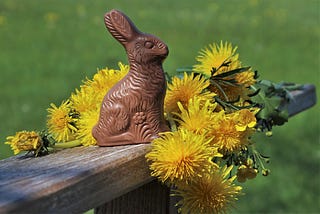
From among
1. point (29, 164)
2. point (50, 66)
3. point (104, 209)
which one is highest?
point (50, 66)

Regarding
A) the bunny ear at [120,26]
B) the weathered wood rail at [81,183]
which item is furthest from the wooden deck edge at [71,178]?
the bunny ear at [120,26]

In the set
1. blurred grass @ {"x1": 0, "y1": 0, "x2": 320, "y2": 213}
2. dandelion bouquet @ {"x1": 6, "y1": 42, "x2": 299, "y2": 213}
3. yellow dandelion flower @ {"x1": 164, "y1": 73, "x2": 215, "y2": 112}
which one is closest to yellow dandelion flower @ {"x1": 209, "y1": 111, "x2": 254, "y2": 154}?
dandelion bouquet @ {"x1": 6, "y1": 42, "x2": 299, "y2": 213}

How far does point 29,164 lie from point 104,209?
42cm

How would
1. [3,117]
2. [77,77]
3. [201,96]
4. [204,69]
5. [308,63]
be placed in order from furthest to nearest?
[308,63] < [77,77] < [3,117] < [204,69] < [201,96]

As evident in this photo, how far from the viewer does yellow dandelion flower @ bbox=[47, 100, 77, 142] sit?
5.92 feet

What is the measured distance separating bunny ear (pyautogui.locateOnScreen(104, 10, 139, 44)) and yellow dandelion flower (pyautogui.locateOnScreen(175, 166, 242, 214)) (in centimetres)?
37

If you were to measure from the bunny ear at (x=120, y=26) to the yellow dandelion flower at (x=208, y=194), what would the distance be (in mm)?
371

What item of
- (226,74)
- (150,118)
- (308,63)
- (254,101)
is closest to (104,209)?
(150,118)

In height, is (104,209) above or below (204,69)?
below

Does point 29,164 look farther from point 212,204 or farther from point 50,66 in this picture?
point 50,66

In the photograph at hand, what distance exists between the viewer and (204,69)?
2.11 metres

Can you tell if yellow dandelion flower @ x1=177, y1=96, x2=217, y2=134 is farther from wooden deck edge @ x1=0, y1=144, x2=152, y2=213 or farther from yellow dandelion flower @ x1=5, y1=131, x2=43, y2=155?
yellow dandelion flower @ x1=5, y1=131, x2=43, y2=155

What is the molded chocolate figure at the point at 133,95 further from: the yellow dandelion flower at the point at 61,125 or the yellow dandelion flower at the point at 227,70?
the yellow dandelion flower at the point at 227,70

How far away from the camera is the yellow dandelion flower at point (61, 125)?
5.92 feet
